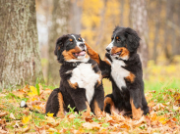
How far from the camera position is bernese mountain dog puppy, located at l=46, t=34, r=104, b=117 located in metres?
3.92

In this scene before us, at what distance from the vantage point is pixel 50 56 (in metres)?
7.73

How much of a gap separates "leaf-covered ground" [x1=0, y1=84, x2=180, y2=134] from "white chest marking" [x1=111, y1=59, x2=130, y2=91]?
27.7 inches

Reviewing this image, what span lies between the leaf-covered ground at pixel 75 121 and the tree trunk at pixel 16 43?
47cm

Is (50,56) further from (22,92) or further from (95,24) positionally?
(95,24)

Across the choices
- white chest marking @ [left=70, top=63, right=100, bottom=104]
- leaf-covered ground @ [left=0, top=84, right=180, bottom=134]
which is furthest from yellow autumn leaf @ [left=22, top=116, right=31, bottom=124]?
white chest marking @ [left=70, top=63, right=100, bottom=104]

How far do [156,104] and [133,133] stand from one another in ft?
6.37

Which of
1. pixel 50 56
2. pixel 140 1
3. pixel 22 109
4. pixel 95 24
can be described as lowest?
pixel 22 109

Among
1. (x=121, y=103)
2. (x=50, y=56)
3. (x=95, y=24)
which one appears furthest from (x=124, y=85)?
(x=95, y=24)

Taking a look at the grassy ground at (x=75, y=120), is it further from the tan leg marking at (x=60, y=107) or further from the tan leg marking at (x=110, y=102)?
the tan leg marking at (x=110, y=102)

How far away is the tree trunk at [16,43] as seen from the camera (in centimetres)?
487

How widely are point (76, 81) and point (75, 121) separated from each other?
83cm

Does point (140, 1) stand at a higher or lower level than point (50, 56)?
higher

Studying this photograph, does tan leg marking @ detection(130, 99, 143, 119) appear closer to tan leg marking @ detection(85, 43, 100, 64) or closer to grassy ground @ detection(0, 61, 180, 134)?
grassy ground @ detection(0, 61, 180, 134)

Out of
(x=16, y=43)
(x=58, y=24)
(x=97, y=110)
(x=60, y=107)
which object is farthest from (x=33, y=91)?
(x=58, y=24)
